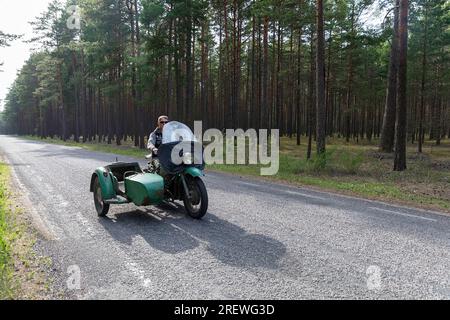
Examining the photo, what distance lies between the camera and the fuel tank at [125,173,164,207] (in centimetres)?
607

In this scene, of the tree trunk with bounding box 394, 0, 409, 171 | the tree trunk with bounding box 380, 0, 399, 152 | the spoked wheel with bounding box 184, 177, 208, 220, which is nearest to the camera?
the spoked wheel with bounding box 184, 177, 208, 220

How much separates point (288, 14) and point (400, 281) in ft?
58.4

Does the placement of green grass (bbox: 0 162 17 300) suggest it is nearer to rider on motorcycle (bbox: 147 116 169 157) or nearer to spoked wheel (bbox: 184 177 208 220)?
rider on motorcycle (bbox: 147 116 169 157)

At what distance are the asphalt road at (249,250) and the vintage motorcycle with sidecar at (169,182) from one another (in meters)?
0.37

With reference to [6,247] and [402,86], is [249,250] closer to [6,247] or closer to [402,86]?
[6,247]

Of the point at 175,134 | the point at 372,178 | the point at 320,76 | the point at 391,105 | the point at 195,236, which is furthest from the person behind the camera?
the point at 391,105

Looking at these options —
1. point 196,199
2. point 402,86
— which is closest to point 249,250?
point 196,199

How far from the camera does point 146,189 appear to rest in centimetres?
603

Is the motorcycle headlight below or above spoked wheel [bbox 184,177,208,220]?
above

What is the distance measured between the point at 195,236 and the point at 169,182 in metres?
1.72

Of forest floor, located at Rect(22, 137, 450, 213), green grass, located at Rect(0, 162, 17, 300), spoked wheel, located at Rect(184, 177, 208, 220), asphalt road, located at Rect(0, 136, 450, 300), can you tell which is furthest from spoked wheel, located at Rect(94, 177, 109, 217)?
forest floor, located at Rect(22, 137, 450, 213)

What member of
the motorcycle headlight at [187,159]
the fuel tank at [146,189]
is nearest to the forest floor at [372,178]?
the motorcycle headlight at [187,159]

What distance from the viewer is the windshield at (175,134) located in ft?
21.2

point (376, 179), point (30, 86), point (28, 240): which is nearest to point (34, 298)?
point (28, 240)
